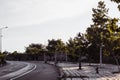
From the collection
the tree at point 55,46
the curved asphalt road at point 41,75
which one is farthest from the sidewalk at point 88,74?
the tree at point 55,46

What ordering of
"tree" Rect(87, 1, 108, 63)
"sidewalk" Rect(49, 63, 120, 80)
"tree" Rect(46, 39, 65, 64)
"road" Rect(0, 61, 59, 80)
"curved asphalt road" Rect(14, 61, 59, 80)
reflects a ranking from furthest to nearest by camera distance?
1. "tree" Rect(46, 39, 65, 64)
2. "tree" Rect(87, 1, 108, 63)
3. "road" Rect(0, 61, 59, 80)
4. "curved asphalt road" Rect(14, 61, 59, 80)
5. "sidewalk" Rect(49, 63, 120, 80)

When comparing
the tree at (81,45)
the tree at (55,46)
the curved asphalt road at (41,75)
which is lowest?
the curved asphalt road at (41,75)

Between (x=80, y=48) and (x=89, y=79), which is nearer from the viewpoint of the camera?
(x=89, y=79)

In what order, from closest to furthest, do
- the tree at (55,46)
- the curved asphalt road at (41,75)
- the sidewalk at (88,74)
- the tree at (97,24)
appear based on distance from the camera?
the sidewalk at (88,74)
the curved asphalt road at (41,75)
the tree at (97,24)
the tree at (55,46)

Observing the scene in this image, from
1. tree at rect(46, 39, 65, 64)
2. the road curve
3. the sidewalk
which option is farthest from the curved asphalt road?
tree at rect(46, 39, 65, 64)

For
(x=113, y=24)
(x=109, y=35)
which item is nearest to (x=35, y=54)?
(x=109, y=35)

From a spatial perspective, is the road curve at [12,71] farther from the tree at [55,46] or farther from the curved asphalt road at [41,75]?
the tree at [55,46]

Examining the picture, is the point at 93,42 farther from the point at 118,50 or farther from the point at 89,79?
the point at 89,79

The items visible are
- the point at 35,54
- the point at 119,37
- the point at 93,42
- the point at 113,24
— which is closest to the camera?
the point at 113,24

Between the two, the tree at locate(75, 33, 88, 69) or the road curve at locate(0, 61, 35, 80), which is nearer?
the road curve at locate(0, 61, 35, 80)

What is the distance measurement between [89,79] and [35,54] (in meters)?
121

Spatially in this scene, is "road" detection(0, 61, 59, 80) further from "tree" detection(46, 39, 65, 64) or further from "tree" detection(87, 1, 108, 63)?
"tree" detection(46, 39, 65, 64)

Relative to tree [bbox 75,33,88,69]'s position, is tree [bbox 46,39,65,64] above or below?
above

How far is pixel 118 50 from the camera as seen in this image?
50375 mm
